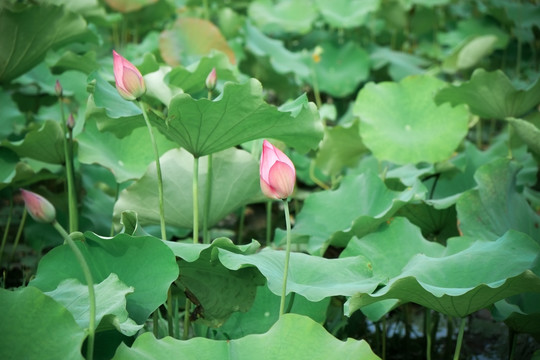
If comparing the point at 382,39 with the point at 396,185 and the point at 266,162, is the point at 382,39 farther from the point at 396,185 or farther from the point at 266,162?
the point at 266,162

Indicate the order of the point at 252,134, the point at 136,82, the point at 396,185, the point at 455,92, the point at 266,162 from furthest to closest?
1. the point at 455,92
2. the point at 396,185
3. the point at 252,134
4. the point at 136,82
5. the point at 266,162

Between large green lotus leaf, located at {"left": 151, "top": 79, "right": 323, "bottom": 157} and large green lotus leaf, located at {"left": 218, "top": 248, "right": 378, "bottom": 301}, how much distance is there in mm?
220

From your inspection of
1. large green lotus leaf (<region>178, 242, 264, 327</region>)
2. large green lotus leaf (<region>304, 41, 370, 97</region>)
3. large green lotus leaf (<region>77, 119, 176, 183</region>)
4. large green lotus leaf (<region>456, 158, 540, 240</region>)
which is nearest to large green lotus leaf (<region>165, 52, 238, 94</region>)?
large green lotus leaf (<region>77, 119, 176, 183</region>)

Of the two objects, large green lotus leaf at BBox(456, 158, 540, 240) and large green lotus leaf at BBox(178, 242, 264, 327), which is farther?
large green lotus leaf at BBox(456, 158, 540, 240)

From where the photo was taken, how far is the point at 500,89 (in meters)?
1.78

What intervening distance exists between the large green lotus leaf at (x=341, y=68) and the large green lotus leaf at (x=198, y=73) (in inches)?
42.9

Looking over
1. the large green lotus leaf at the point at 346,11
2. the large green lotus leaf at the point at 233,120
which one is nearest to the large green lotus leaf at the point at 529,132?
the large green lotus leaf at the point at 233,120

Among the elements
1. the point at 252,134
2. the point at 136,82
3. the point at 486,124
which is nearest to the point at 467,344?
the point at 252,134

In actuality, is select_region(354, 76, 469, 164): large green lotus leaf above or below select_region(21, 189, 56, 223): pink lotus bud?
below

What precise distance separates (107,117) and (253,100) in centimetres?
31

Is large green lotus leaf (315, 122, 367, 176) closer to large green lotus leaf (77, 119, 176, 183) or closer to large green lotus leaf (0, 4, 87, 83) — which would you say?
large green lotus leaf (77, 119, 176, 183)

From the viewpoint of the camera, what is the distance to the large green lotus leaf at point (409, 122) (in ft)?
6.26

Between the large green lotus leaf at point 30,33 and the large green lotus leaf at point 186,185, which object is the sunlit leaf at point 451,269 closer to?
the large green lotus leaf at point 186,185

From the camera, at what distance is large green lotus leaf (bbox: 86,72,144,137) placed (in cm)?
125
